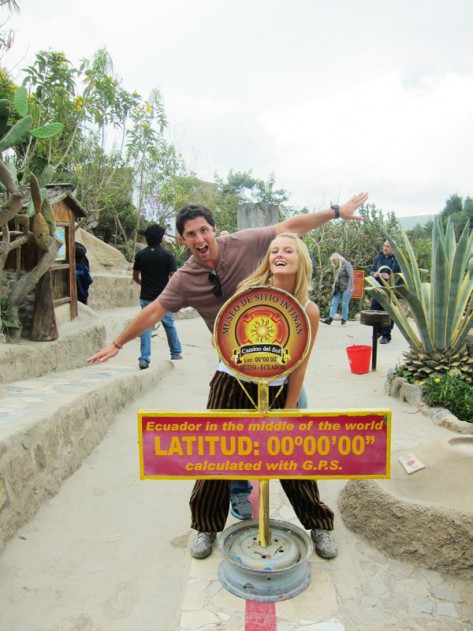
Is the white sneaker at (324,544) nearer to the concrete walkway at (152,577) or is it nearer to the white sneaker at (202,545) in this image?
the concrete walkway at (152,577)

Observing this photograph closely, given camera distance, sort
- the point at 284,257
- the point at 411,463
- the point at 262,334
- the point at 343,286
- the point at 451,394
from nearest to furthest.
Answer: the point at 262,334 → the point at 284,257 → the point at 411,463 → the point at 451,394 → the point at 343,286

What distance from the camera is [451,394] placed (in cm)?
455

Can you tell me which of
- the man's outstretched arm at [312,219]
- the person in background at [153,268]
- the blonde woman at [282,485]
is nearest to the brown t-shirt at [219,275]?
the man's outstretched arm at [312,219]

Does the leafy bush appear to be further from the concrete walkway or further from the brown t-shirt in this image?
the brown t-shirt

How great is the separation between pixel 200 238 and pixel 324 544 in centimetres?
161

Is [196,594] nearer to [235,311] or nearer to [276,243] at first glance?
[235,311]

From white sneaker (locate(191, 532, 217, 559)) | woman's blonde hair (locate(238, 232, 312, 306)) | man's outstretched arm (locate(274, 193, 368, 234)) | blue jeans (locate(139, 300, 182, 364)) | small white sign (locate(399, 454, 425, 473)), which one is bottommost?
white sneaker (locate(191, 532, 217, 559))

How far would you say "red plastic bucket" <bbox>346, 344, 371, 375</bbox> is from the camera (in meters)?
6.20

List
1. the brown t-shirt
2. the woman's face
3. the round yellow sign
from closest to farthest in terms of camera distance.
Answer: the round yellow sign, the woman's face, the brown t-shirt

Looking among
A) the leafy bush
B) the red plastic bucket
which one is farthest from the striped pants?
the red plastic bucket

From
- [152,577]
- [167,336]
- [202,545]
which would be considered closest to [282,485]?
[202,545]

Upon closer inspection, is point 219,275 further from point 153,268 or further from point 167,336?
point 167,336

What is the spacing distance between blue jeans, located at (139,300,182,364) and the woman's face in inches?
126

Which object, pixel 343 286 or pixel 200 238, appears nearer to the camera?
pixel 200 238
